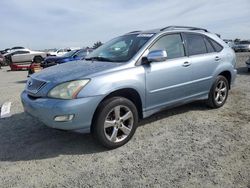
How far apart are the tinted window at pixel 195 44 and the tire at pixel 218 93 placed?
75 centimetres

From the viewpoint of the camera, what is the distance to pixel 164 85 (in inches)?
186

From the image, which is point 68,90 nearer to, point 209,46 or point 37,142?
point 37,142

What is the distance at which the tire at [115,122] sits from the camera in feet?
13.0

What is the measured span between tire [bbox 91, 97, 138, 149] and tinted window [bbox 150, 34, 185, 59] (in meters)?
1.19

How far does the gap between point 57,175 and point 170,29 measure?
3231mm

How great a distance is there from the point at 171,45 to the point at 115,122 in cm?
186

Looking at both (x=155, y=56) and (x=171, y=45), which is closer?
(x=155, y=56)

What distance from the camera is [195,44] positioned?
5.54 metres

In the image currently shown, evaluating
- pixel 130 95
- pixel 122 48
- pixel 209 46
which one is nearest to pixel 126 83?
pixel 130 95

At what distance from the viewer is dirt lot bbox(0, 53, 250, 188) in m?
3.28

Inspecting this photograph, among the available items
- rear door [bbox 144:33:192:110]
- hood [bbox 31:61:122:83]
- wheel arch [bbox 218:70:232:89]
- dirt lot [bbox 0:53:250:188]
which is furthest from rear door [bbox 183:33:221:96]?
hood [bbox 31:61:122:83]

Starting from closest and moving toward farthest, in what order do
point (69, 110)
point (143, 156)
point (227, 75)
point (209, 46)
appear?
point (69, 110)
point (143, 156)
point (209, 46)
point (227, 75)

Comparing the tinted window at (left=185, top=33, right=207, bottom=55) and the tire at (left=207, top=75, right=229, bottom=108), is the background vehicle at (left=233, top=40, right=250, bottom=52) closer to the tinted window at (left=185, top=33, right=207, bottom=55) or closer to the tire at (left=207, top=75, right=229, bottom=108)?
the tire at (left=207, top=75, right=229, bottom=108)

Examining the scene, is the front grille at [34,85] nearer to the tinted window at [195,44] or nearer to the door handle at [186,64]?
the door handle at [186,64]
